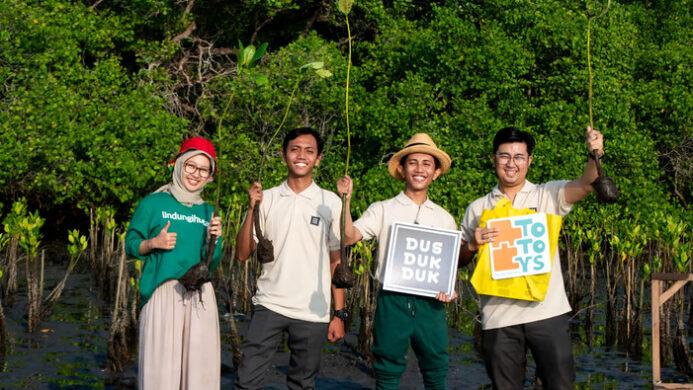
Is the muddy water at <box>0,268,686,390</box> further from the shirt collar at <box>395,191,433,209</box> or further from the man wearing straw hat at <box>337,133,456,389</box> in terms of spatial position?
the shirt collar at <box>395,191,433,209</box>

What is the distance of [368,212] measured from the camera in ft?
17.7

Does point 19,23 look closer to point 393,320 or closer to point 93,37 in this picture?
point 93,37

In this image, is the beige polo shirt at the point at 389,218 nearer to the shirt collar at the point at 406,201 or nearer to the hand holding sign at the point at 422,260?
the shirt collar at the point at 406,201

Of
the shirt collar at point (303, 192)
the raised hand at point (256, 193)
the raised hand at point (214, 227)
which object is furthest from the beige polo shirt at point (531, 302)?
the raised hand at point (214, 227)

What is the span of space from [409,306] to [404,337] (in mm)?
171

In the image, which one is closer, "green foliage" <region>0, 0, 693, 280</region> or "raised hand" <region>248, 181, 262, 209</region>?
"raised hand" <region>248, 181, 262, 209</region>

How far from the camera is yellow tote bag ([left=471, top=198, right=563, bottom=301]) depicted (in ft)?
16.0

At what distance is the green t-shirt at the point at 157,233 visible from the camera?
16.1 ft

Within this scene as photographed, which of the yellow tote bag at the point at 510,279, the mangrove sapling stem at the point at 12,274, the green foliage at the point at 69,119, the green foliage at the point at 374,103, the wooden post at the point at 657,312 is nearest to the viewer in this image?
the yellow tote bag at the point at 510,279

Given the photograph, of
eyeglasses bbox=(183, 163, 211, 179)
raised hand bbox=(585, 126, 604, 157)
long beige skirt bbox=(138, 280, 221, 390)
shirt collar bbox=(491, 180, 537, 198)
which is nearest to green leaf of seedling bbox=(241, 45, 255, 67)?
eyeglasses bbox=(183, 163, 211, 179)

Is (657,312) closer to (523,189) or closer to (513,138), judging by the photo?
(523,189)

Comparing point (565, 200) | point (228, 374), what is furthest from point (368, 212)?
point (228, 374)

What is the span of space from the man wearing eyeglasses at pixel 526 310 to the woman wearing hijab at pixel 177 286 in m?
1.47

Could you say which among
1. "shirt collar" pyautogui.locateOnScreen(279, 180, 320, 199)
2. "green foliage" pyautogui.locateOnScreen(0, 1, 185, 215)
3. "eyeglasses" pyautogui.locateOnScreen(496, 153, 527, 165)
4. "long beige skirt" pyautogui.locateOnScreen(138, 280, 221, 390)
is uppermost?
"green foliage" pyautogui.locateOnScreen(0, 1, 185, 215)
